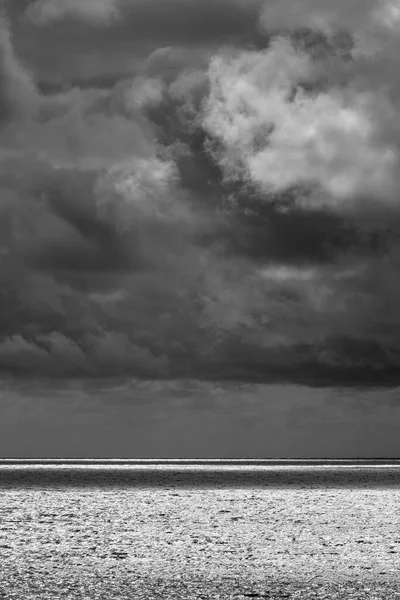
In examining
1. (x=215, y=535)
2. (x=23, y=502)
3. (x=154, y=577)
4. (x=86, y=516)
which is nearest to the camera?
(x=154, y=577)

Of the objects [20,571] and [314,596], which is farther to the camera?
[20,571]

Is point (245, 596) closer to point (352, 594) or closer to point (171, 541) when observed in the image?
point (352, 594)

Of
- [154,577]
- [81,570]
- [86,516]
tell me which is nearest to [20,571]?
[81,570]

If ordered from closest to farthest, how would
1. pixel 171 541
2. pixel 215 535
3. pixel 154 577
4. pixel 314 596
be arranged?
pixel 314 596 < pixel 154 577 < pixel 171 541 < pixel 215 535

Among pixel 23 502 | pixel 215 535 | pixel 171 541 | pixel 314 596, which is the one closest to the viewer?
pixel 314 596

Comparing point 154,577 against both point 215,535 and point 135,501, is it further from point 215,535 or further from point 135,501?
point 135,501

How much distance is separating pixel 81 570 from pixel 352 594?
9.54m

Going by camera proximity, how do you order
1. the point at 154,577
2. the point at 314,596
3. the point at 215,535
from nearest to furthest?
the point at 314,596, the point at 154,577, the point at 215,535

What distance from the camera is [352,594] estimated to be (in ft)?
88.4

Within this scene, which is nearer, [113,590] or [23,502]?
[113,590]

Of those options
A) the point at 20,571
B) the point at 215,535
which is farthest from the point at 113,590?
the point at 215,535

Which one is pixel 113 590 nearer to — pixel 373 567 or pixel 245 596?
pixel 245 596

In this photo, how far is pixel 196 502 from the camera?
6750 centimetres

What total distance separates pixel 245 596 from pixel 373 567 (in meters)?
7.96
